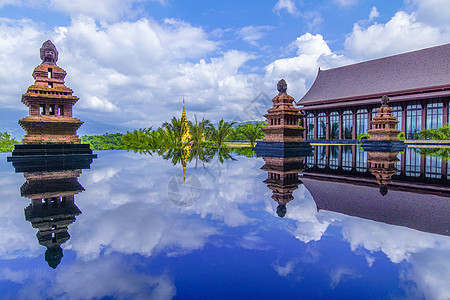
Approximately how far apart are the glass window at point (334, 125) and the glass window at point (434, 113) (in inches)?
322

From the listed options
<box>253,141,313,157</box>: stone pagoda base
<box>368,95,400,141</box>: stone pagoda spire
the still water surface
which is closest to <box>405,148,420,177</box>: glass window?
the still water surface

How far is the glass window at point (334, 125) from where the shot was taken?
95.9ft

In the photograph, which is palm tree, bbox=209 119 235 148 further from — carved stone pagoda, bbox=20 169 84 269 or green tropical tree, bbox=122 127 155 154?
carved stone pagoda, bbox=20 169 84 269

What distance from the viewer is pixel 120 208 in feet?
12.2

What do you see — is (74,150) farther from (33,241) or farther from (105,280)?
(105,280)

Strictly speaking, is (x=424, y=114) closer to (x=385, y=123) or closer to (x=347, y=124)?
(x=347, y=124)

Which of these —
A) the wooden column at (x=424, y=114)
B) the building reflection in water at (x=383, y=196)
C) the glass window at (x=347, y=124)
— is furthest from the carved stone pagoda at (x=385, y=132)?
the building reflection in water at (x=383, y=196)

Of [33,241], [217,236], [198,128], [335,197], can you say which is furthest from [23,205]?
[198,128]

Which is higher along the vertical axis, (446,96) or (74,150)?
(446,96)

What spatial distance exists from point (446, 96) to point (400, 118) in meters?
3.97

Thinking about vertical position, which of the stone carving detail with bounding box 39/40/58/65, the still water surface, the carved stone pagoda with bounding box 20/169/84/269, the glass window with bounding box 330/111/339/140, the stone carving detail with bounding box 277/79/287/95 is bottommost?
the still water surface

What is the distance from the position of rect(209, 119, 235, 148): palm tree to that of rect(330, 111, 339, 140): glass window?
15.2 m

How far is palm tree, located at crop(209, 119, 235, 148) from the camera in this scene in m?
19.2

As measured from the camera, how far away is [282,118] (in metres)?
15.1
